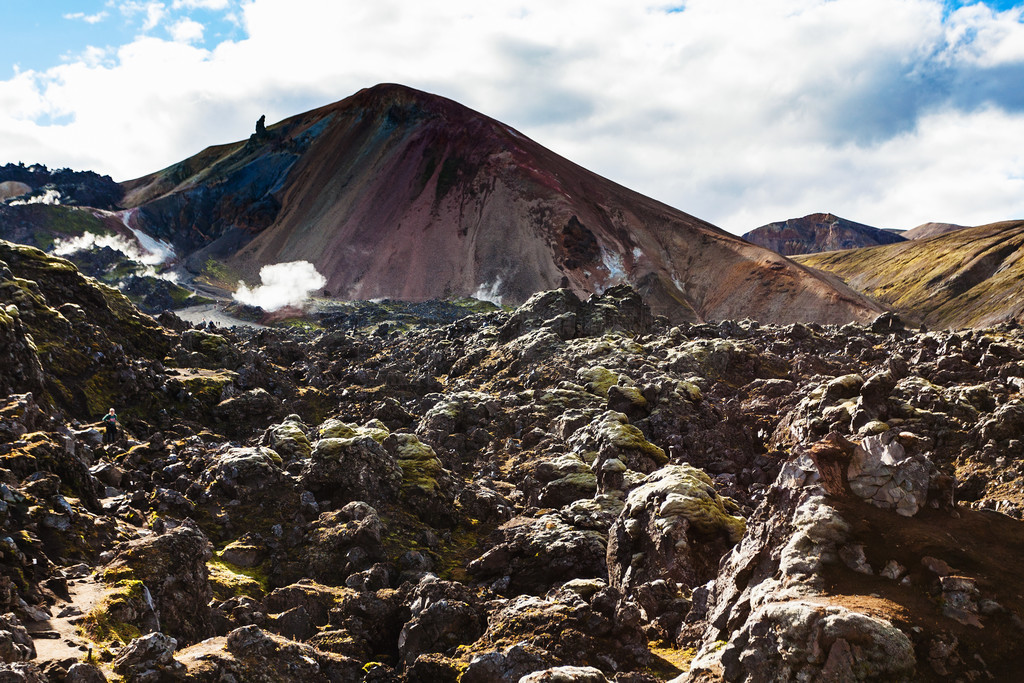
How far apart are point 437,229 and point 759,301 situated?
59.4m

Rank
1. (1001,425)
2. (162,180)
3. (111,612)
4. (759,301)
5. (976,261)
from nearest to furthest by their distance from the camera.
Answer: (111,612) → (1001,425) → (759,301) → (976,261) → (162,180)

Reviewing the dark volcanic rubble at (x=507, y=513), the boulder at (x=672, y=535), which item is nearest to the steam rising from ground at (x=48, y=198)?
the dark volcanic rubble at (x=507, y=513)

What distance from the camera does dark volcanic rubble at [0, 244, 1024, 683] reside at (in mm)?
11570

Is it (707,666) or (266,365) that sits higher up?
(266,365)

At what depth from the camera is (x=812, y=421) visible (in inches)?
1102

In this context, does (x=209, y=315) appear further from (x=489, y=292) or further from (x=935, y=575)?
(x=935, y=575)

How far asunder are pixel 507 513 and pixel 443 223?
371ft

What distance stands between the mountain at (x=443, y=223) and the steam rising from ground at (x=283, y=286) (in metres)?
2.55

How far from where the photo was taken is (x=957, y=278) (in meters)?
129

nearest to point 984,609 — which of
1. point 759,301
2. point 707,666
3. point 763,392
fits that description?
point 707,666

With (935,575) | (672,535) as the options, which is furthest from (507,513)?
(935,575)

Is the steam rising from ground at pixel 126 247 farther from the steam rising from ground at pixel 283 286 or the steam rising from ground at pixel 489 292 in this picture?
the steam rising from ground at pixel 489 292

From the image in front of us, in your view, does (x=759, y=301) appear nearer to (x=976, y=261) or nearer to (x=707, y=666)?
(x=976, y=261)

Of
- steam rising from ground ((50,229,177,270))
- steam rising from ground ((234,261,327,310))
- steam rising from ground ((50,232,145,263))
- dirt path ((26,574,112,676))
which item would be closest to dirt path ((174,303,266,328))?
steam rising from ground ((234,261,327,310))
